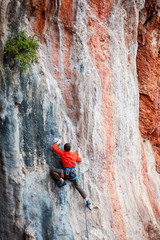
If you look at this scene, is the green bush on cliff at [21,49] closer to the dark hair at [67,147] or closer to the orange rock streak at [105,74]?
the dark hair at [67,147]

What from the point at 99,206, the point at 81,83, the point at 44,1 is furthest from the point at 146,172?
the point at 44,1

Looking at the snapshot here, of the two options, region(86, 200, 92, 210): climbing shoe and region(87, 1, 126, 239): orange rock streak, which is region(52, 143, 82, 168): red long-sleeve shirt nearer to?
region(86, 200, 92, 210): climbing shoe

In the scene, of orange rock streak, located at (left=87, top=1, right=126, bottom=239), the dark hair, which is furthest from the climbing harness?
orange rock streak, located at (left=87, top=1, right=126, bottom=239)

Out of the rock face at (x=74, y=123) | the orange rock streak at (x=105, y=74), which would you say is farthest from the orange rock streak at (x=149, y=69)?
the orange rock streak at (x=105, y=74)

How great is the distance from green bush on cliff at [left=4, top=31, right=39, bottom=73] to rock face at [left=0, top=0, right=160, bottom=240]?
16 cm

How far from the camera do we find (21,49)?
20.5 feet

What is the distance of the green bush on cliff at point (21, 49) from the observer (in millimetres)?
6016

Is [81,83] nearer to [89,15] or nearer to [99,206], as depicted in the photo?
[89,15]

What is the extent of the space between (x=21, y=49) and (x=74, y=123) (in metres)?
2.35

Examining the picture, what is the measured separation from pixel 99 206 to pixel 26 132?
2.85m

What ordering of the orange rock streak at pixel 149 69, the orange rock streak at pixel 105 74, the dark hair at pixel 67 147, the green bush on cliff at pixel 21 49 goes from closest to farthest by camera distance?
the green bush on cliff at pixel 21 49 → the dark hair at pixel 67 147 → the orange rock streak at pixel 105 74 → the orange rock streak at pixel 149 69

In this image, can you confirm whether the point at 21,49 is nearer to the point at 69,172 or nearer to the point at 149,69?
the point at 69,172

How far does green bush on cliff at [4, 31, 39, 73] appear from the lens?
19.7 ft

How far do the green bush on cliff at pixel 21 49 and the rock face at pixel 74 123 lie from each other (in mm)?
159
